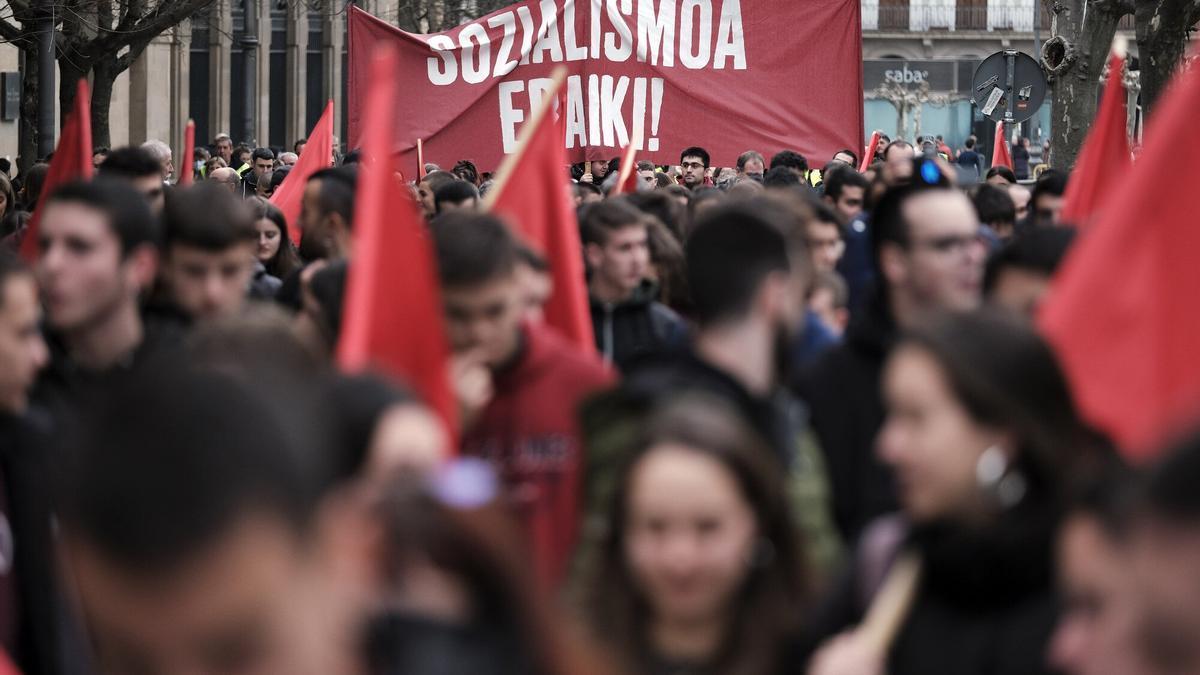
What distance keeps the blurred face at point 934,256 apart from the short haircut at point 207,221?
5.40 feet

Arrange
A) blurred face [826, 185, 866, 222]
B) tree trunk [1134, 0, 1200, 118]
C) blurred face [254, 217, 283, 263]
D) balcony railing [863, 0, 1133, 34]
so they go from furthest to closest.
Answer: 1. balcony railing [863, 0, 1133, 34]
2. tree trunk [1134, 0, 1200, 118]
3. blurred face [826, 185, 866, 222]
4. blurred face [254, 217, 283, 263]

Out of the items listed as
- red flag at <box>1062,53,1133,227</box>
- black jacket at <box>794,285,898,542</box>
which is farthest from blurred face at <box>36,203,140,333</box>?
red flag at <box>1062,53,1133,227</box>

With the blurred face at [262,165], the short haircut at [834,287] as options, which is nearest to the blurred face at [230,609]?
the short haircut at [834,287]

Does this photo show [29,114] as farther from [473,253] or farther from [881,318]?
[473,253]

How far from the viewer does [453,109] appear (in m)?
13.1

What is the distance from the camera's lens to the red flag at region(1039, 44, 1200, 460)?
3.86 meters

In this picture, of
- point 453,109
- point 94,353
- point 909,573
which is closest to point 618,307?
point 94,353

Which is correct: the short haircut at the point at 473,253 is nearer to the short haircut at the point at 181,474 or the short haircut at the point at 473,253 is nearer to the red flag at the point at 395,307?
the red flag at the point at 395,307

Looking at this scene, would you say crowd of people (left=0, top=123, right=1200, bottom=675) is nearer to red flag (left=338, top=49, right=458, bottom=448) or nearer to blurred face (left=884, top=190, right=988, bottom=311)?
blurred face (left=884, top=190, right=988, bottom=311)

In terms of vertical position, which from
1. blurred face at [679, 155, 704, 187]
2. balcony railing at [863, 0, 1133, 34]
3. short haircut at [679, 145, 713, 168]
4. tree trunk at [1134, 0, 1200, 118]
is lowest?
blurred face at [679, 155, 704, 187]

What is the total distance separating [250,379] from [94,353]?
3.05m

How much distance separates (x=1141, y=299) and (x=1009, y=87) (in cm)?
1332

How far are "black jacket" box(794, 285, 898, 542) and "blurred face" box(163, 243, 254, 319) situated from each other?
57.1 inches

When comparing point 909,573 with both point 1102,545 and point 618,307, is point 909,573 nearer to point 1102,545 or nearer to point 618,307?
point 1102,545
